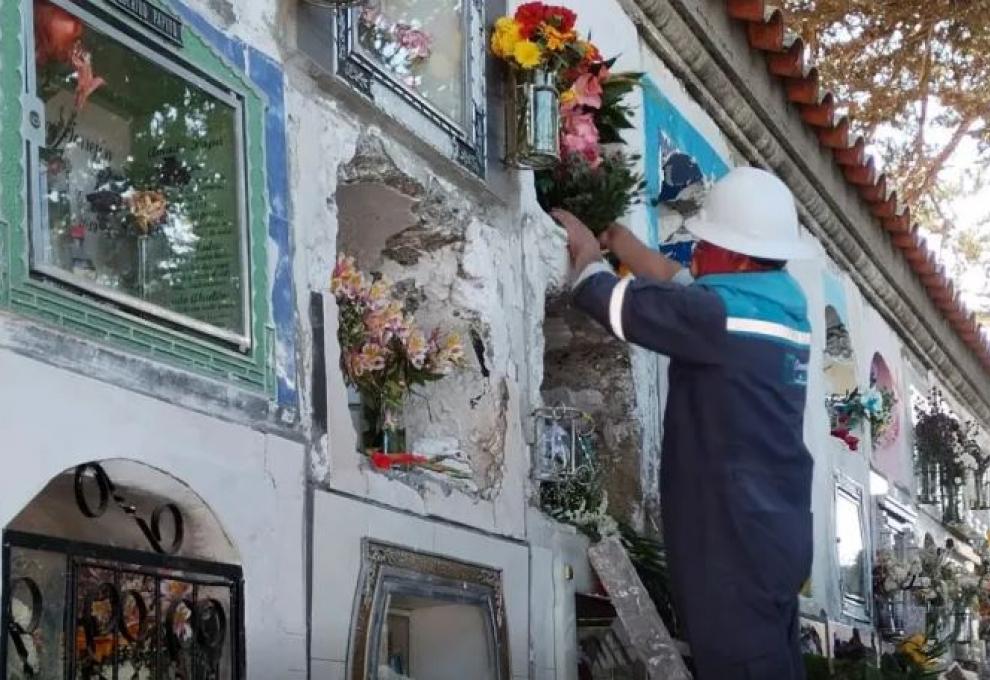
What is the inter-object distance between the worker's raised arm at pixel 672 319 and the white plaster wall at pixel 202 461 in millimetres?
951

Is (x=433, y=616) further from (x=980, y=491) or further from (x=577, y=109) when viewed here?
(x=980, y=491)

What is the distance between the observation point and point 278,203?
4035 millimetres

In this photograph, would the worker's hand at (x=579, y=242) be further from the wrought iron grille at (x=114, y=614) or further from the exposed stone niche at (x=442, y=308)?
the wrought iron grille at (x=114, y=614)

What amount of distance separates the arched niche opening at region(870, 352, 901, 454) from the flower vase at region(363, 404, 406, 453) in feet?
20.4

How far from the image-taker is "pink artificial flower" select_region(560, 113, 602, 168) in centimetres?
567

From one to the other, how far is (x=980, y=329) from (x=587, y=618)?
9.29 m

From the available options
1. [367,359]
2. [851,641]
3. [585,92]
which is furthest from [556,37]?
[851,641]

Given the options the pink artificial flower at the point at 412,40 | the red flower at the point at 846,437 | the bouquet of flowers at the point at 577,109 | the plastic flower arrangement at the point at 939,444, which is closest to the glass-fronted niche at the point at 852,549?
the red flower at the point at 846,437

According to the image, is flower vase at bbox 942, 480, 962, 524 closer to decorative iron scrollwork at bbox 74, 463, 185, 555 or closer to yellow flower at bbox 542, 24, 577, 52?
yellow flower at bbox 542, 24, 577, 52

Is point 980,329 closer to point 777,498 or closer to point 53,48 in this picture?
point 777,498

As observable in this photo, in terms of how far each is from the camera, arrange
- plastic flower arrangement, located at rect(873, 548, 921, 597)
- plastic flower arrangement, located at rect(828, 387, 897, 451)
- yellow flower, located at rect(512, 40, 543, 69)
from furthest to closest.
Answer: plastic flower arrangement, located at rect(873, 548, 921, 597)
plastic flower arrangement, located at rect(828, 387, 897, 451)
yellow flower, located at rect(512, 40, 543, 69)

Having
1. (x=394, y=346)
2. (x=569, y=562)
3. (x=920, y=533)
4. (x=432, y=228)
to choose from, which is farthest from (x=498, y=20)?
(x=920, y=533)

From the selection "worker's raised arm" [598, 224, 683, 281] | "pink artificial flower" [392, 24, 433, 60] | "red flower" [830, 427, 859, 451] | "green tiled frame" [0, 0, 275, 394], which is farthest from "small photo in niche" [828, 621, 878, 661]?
"green tiled frame" [0, 0, 275, 394]

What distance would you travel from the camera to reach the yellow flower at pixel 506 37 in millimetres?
5305
